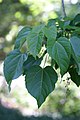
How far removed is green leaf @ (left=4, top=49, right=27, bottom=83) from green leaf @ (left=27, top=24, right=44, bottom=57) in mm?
84

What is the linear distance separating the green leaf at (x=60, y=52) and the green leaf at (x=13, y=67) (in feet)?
0.49

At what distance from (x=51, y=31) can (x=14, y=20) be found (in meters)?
7.12

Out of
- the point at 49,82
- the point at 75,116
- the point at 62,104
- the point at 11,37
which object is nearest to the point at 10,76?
the point at 49,82

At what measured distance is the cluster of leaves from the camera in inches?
47.5

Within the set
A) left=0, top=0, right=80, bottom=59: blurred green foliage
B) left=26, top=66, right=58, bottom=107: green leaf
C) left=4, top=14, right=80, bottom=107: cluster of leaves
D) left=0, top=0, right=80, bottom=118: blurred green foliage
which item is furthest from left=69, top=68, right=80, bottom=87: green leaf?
left=0, top=0, right=80, bottom=59: blurred green foliage

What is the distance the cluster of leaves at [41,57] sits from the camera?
3.96ft

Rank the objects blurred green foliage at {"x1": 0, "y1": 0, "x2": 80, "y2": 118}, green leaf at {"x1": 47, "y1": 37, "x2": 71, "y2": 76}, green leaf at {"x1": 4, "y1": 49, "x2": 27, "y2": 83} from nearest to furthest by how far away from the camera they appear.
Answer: green leaf at {"x1": 47, "y1": 37, "x2": 71, "y2": 76} < green leaf at {"x1": 4, "y1": 49, "x2": 27, "y2": 83} < blurred green foliage at {"x1": 0, "y1": 0, "x2": 80, "y2": 118}

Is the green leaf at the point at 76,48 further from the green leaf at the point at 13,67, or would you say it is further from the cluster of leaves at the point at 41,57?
the green leaf at the point at 13,67

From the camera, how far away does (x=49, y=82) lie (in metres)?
1.29

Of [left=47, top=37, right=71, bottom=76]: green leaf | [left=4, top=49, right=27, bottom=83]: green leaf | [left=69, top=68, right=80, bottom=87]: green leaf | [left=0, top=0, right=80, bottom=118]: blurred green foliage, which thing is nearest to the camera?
[left=47, top=37, right=71, bottom=76]: green leaf

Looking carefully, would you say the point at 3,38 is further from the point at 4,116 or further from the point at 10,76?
the point at 10,76

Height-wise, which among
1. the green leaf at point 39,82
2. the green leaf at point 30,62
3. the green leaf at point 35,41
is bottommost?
the green leaf at point 39,82

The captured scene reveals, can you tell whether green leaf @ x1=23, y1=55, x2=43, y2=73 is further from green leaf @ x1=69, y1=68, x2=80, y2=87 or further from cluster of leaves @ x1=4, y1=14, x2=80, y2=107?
green leaf @ x1=69, y1=68, x2=80, y2=87

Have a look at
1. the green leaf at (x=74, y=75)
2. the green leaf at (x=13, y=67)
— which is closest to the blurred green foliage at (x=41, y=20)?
the green leaf at (x=74, y=75)
